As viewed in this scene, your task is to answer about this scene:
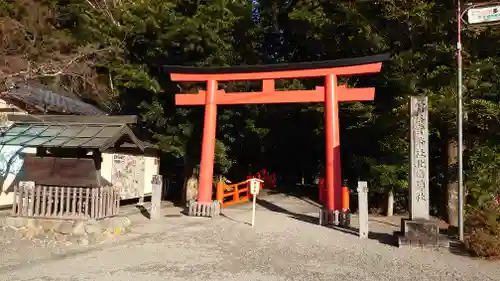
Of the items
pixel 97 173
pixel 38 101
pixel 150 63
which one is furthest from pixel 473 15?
pixel 38 101

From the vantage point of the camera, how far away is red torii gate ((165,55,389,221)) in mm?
10898

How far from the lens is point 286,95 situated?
11.8 m

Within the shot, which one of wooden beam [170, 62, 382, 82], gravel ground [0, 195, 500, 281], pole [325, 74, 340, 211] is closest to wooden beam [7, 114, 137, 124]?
wooden beam [170, 62, 382, 82]

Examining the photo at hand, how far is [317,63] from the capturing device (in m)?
11.3

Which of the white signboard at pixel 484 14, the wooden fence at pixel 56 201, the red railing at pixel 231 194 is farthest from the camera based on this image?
the red railing at pixel 231 194

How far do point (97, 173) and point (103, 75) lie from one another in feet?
45.5

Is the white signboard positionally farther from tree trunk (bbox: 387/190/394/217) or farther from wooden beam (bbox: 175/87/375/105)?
tree trunk (bbox: 387/190/394/217)

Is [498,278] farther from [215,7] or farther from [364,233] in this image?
[215,7]

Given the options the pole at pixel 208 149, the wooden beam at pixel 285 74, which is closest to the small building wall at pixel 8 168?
the wooden beam at pixel 285 74

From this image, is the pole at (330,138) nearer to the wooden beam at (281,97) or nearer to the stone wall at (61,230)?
the wooden beam at (281,97)

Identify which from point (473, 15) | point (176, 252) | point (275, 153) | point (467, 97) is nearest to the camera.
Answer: point (176, 252)

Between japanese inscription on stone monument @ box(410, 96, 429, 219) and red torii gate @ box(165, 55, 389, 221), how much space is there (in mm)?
2331

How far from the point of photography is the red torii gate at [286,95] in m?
10.9

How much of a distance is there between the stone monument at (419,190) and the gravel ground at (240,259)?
0.98 feet
